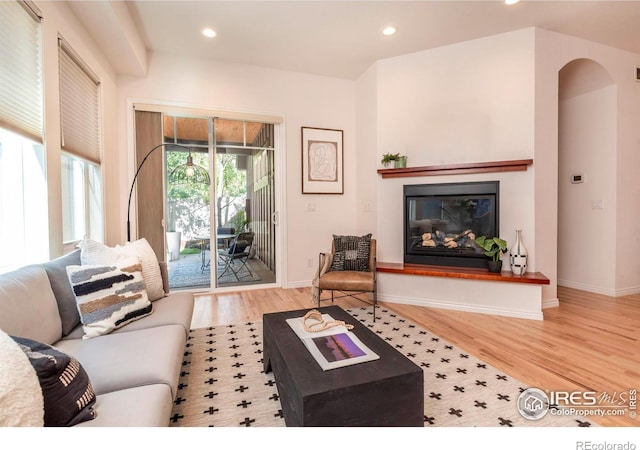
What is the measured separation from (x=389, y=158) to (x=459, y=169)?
2.64 feet

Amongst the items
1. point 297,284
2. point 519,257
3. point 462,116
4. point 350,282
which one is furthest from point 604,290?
point 297,284

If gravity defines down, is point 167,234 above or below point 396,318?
above

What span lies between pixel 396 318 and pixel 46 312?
2.67m

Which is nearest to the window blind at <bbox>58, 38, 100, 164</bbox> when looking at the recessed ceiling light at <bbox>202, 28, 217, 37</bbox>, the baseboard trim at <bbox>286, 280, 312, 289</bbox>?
the recessed ceiling light at <bbox>202, 28, 217, 37</bbox>

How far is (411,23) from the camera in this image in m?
3.01

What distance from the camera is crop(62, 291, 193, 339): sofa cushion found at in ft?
5.68

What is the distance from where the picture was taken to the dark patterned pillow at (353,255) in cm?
340

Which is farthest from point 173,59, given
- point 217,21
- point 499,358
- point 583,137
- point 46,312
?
point 583,137

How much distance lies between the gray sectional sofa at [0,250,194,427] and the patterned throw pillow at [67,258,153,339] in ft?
0.16

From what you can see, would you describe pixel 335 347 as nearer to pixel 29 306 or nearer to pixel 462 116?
pixel 29 306

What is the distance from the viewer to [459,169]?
3281 millimetres

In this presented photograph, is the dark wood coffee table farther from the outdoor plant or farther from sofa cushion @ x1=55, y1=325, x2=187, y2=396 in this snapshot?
the outdoor plant

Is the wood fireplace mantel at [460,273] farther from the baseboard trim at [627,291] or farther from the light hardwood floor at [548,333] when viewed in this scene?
the baseboard trim at [627,291]

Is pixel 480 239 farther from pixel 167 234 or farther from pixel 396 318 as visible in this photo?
pixel 167 234
